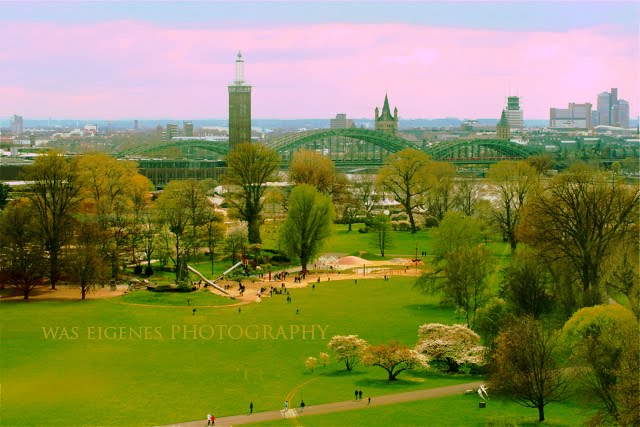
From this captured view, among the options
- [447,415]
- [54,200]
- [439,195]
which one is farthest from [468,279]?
[439,195]

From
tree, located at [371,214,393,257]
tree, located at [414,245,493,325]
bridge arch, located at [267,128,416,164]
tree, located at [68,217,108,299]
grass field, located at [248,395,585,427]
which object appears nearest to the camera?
grass field, located at [248,395,585,427]

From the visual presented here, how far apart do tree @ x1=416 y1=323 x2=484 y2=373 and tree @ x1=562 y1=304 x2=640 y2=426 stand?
463 centimetres

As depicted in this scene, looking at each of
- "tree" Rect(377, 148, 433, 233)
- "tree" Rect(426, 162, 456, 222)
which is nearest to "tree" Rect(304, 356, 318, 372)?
"tree" Rect(426, 162, 456, 222)

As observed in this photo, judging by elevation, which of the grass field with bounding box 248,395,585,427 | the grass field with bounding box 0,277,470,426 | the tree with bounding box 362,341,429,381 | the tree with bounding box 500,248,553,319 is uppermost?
the tree with bounding box 500,248,553,319

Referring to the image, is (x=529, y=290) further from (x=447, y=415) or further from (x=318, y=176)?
(x=318, y=176)

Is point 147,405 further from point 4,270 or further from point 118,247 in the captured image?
point 118,247

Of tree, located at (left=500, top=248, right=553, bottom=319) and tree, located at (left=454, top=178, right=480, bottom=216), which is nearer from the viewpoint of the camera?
tree, located at (left=500, top=248, right=553, bottom=319)

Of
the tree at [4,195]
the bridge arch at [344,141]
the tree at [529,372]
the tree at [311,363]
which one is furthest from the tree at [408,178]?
the tree at [529,372]

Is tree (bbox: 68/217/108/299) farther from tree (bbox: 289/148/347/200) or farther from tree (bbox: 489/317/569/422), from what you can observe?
tree (bbox: 289/148/347/200)

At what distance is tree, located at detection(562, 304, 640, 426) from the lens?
3008cm

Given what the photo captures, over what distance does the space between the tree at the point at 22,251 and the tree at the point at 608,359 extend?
3310 cm

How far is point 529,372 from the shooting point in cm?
3538

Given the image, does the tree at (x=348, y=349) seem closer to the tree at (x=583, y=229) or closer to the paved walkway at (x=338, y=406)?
the paved walkway at (x=338, y=406)

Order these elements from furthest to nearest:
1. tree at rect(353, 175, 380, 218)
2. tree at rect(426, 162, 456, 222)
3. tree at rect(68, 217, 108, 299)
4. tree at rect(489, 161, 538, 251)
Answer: tree at rect(353, 175, 380, 218)
tree at rect(426, 162, 456, 222)
tree at rect(489, 161, 538, 251)
tree at rect(68, 217, 108, 299)
